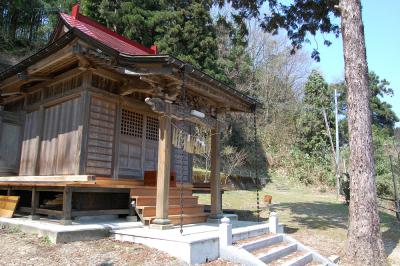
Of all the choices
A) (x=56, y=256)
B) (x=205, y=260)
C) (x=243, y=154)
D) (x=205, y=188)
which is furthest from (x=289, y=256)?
(x=243, y=154)

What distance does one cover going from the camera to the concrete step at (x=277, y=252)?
672 cm

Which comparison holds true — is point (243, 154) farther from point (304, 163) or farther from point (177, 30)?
point (177, 30)

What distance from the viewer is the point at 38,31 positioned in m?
28.2

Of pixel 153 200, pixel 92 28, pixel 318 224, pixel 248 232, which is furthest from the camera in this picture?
pixel 318 224

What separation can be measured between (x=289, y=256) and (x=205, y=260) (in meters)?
2.31

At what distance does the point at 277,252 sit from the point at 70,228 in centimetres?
429

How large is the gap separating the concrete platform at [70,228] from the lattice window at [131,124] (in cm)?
253

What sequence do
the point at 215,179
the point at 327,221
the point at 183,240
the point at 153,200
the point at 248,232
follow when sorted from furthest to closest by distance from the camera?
the point at 327,221 → the point at 215,179 → the point at 153,200 → the point at 248,232 → the point at 183,240

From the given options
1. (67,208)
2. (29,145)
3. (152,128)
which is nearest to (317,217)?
(152,128)

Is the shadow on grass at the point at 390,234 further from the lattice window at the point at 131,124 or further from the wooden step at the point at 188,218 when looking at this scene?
the lattice window at the point at 131,124

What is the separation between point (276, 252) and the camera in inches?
283

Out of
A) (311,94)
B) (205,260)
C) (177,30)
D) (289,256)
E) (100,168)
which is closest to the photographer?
(205,260)

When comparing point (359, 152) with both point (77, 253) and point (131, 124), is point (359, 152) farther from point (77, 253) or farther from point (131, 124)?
point (77, 253)

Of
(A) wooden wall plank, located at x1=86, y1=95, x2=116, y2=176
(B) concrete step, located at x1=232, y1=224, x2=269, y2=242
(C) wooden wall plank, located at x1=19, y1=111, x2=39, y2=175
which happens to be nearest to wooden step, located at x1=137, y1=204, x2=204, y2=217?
(A) wooden wall plank, located at x1=86, y1=95, x2=116, y2=176
